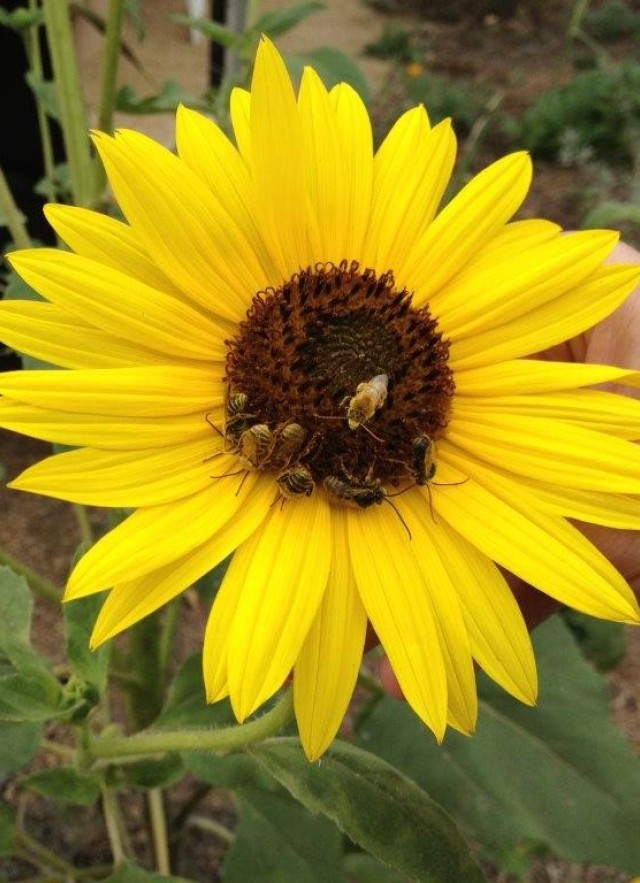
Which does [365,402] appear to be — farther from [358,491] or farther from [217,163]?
[217,163]

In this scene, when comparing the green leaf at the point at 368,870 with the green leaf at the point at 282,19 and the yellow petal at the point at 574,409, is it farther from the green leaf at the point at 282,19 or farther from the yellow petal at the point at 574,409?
the green leaf at the point at 282,19

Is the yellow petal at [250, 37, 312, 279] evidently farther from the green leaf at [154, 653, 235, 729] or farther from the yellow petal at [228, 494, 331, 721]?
the green leaf at [154, 653, 235, 729]

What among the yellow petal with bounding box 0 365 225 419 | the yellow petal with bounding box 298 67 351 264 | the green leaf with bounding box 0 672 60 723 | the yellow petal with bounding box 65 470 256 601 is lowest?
the green leaf with bounding box 0 672 60 723

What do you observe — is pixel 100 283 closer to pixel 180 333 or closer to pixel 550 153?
pixel 180 333

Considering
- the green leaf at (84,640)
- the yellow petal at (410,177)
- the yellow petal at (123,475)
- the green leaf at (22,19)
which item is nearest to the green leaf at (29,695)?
the green leaf at (84,640)

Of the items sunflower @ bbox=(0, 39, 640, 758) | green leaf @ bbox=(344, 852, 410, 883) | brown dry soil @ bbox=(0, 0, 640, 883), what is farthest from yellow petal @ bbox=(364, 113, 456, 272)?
brown dry soil @ bbox=(0, 0, 640, 883)

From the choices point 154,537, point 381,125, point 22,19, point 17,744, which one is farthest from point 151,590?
point 381,125
